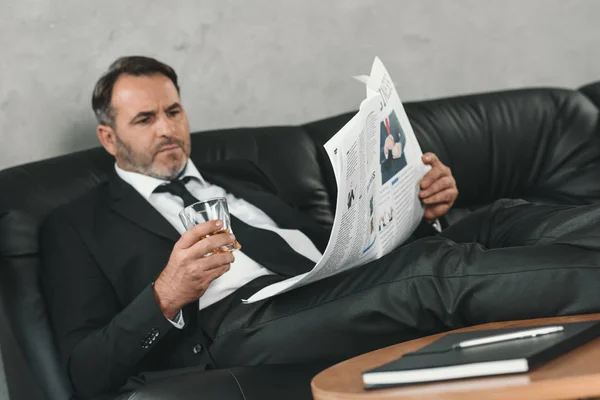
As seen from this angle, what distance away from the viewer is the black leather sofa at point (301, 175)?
149cm

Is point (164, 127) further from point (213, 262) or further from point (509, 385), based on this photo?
point (509, 385)

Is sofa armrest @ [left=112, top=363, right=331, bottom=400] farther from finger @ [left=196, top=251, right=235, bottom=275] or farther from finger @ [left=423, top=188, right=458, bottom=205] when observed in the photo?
finger @ [left=423, top=188, right=458, bottom=205]

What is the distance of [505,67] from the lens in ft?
9.87

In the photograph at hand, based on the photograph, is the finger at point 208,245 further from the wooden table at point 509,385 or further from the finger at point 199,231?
the wooden table at point 509,385

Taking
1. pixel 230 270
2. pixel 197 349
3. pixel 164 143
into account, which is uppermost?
pixel 164 143

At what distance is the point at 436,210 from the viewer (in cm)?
200

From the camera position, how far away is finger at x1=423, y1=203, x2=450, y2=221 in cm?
199

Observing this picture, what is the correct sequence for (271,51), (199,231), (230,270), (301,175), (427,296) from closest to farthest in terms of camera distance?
(427,296)
(199,231)
(230,270)
(301,175)
(271,51)

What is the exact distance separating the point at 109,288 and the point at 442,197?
74 cm

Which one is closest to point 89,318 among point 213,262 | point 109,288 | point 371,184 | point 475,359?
point 109,288

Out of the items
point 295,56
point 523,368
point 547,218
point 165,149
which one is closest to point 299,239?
point 165,149

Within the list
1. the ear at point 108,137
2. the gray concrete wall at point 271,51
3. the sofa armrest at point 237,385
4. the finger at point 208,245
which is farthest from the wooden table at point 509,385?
the gray concrete wall at point 271,51

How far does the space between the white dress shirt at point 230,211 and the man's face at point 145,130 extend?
0.03 m

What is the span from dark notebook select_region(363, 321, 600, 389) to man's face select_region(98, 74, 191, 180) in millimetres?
1059
